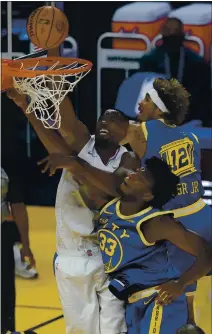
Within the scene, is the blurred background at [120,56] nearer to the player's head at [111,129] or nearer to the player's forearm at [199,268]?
the player's head at [111,129]

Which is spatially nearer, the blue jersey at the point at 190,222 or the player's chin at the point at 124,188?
the player's chin at the point at 124,188

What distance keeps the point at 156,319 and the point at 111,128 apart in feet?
2.96

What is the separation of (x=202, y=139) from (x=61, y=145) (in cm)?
261

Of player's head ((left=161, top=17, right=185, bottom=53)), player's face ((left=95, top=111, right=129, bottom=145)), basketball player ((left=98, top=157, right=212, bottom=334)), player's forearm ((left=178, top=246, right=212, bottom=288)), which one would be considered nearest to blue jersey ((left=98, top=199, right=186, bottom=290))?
basketball player ((left=98, top=157, right=212, bottom=334))

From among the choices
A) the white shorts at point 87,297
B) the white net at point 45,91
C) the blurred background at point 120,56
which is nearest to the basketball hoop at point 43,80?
the white net at point 45,91

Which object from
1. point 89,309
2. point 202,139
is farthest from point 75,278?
point 202,139

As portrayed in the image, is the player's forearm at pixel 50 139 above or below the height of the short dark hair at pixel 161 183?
above

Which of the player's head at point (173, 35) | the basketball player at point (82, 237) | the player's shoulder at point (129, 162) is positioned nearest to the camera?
the basketball player at point (82, 237)

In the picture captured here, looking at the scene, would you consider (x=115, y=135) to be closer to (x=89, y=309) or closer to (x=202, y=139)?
(x=89, y=309)

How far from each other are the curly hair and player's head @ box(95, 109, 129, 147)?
0.47 m

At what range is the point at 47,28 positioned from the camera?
4.42 m

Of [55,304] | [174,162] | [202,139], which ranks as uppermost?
[174,162]

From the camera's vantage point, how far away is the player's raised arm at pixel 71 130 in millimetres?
4312

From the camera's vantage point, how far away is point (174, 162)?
4.85m
